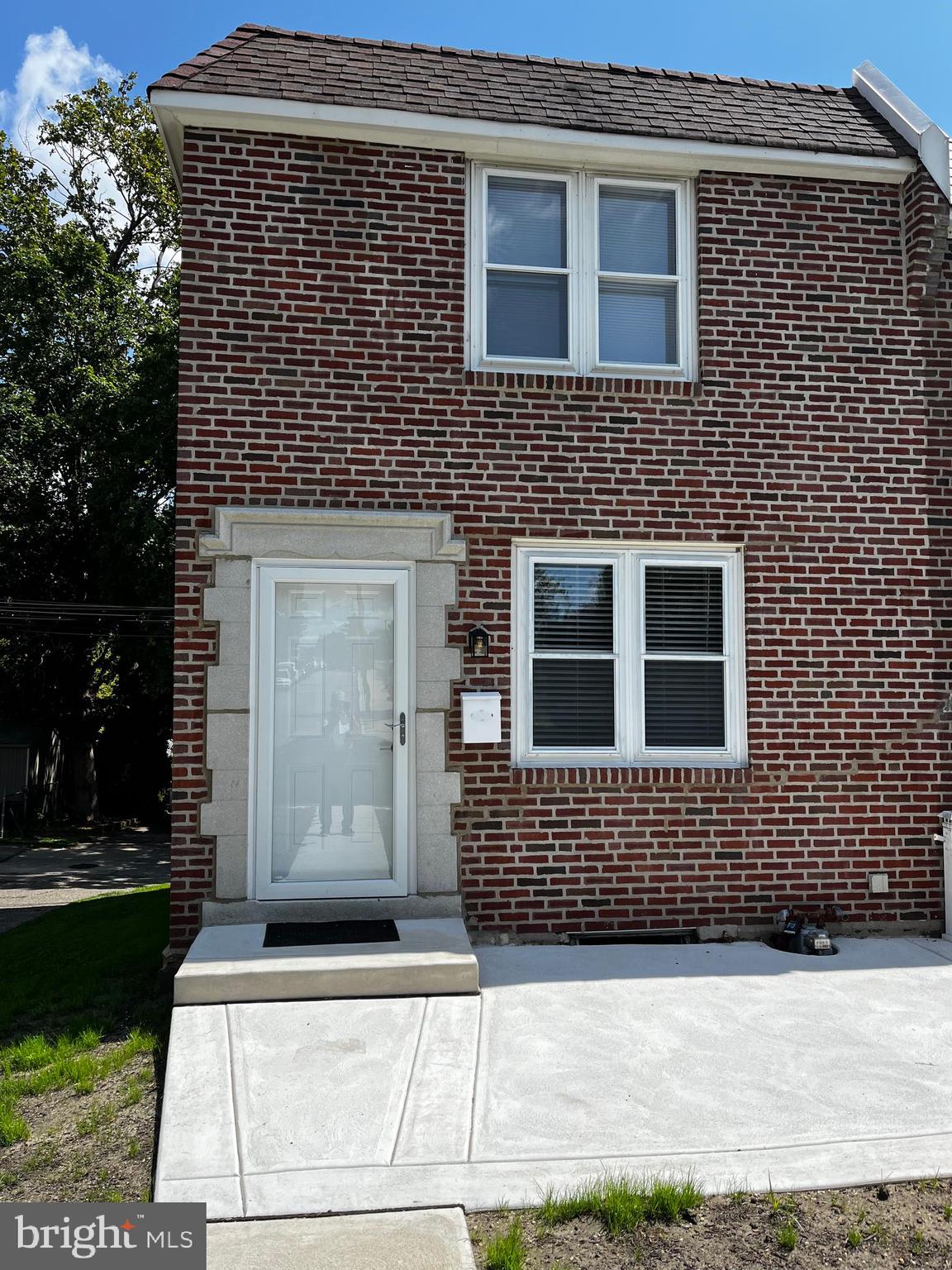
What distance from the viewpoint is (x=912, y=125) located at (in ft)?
23.5

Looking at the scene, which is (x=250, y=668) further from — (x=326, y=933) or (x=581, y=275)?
(x=581, y=275)

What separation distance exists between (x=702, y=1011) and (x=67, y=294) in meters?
19.8

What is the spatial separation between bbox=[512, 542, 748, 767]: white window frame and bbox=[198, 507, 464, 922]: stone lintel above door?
52 cm


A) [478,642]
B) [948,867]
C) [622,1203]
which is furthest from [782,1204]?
[948,867]

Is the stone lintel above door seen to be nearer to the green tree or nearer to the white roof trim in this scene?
the white roof trim

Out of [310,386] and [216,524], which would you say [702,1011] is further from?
[310,386]

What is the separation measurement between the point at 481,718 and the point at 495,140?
4057 millimetres

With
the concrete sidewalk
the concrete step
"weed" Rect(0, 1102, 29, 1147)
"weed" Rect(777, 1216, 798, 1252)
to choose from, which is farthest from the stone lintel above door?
the concrete sidewalk

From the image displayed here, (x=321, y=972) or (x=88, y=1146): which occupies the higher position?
(x=321, y=972)

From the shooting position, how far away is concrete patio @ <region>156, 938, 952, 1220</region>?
3602 mm

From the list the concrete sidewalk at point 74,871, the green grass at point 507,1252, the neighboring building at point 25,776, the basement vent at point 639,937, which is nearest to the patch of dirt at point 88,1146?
the green grass at point 507,1252

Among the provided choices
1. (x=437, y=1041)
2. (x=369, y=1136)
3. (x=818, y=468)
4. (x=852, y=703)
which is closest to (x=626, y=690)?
(x=852, y=703)

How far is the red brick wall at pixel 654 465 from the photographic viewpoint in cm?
645

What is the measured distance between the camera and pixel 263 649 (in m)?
6.35
